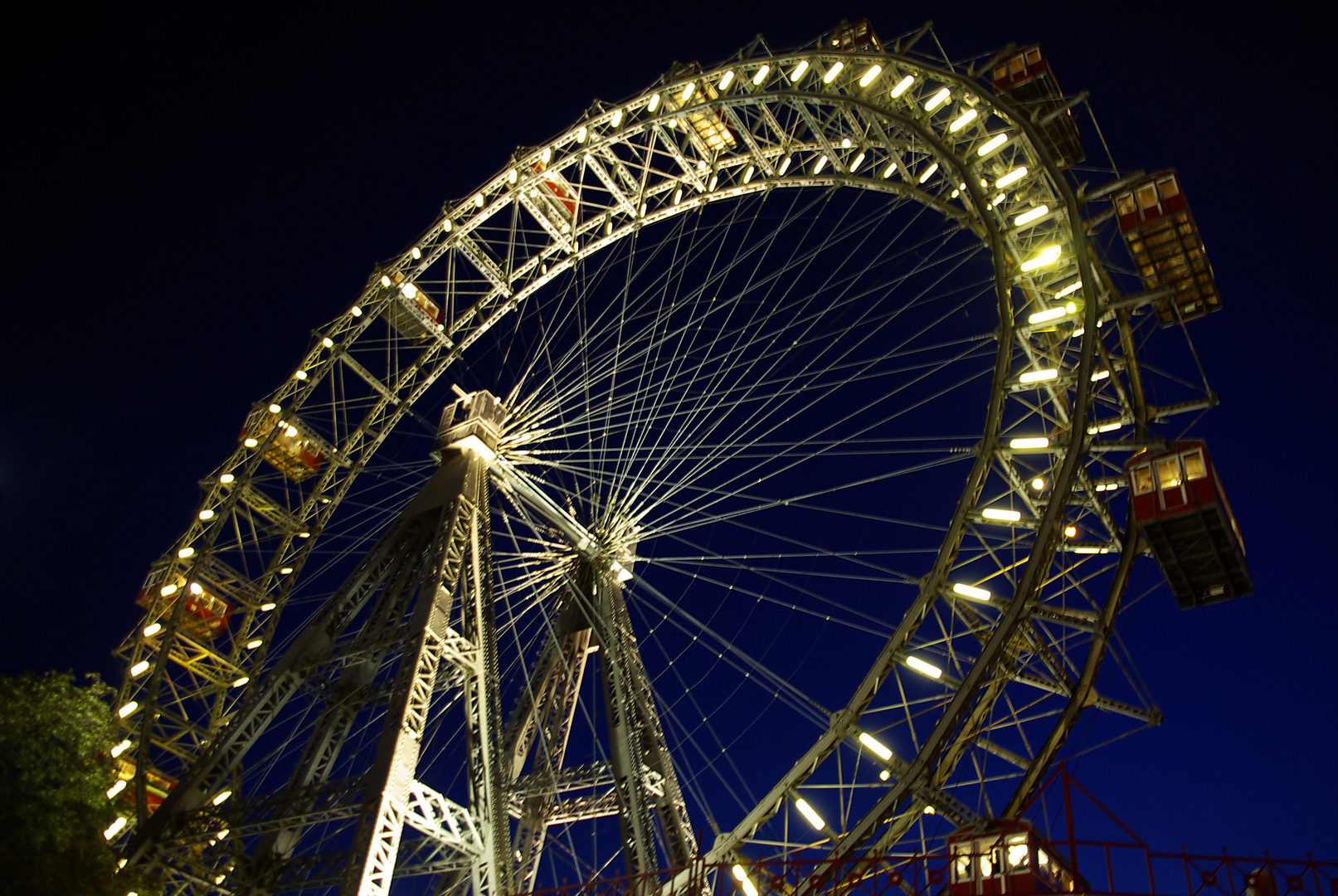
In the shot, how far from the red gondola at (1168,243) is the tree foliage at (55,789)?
73.2 feet

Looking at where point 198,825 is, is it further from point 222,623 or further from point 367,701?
point 222,623

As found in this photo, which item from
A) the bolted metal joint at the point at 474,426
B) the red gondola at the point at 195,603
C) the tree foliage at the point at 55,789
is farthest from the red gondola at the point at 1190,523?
the red gondola at the point at 195,603

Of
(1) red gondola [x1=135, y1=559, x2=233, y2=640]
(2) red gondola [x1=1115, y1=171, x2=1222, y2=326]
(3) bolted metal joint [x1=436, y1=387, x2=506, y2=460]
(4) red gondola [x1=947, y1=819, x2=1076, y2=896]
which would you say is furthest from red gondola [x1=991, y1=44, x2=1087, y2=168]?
(1) red gondola [x1=135, y1=559, x2=233, y2=640]

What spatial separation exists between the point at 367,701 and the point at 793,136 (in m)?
17.3

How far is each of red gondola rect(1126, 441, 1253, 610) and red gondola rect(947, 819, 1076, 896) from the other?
5817 millimetres

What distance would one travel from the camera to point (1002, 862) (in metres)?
15.4

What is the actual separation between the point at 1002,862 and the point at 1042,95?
1707cm

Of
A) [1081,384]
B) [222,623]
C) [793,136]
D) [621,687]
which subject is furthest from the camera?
[222,623]

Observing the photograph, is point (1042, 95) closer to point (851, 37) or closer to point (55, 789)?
point (851, 37)

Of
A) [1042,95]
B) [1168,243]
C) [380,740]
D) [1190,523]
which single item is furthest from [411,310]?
[1190,523]

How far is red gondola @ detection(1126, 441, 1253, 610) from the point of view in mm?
17922

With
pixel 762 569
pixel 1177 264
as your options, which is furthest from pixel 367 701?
pixel 1177 264

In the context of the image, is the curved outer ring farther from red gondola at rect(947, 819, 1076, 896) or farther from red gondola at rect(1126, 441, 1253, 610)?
red gondola at rect(947, 819, 1076, 896)

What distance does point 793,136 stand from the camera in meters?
26.5
